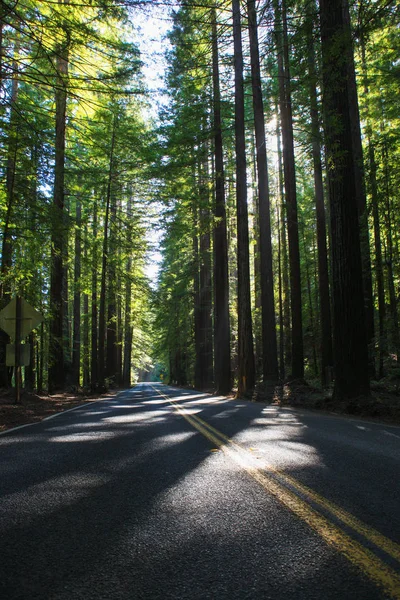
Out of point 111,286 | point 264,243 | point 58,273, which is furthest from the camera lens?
point 111,286

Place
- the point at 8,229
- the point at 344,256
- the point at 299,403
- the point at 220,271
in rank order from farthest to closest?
1. the point at 220,271
2. the point at 8,229
3. the point at 299,403
4. the point at 344,256

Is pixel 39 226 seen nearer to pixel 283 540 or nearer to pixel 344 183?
pixel 344 183

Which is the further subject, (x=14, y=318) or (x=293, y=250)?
(x=293, y=250)

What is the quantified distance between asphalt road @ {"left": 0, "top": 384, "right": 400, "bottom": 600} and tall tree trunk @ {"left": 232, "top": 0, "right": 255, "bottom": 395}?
10912 millimetres

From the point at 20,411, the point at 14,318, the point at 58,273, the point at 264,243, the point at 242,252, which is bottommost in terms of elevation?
the point at 20,411

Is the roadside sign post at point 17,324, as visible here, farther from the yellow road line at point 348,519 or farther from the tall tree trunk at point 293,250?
the tall tree trunk at point 293,250

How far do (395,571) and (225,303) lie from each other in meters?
18.4

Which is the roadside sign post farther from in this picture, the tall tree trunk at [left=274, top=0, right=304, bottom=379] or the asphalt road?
the tall tree trunk at [left=274, top=0, right=304, bottom=379]

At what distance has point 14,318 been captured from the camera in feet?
35.2

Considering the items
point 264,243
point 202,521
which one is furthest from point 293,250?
point 202,521

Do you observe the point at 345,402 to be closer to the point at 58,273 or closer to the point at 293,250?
the point at 293,250

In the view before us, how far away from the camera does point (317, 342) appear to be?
93.5ft

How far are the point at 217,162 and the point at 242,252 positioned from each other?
5412mm

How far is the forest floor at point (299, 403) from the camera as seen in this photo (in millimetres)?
8594
